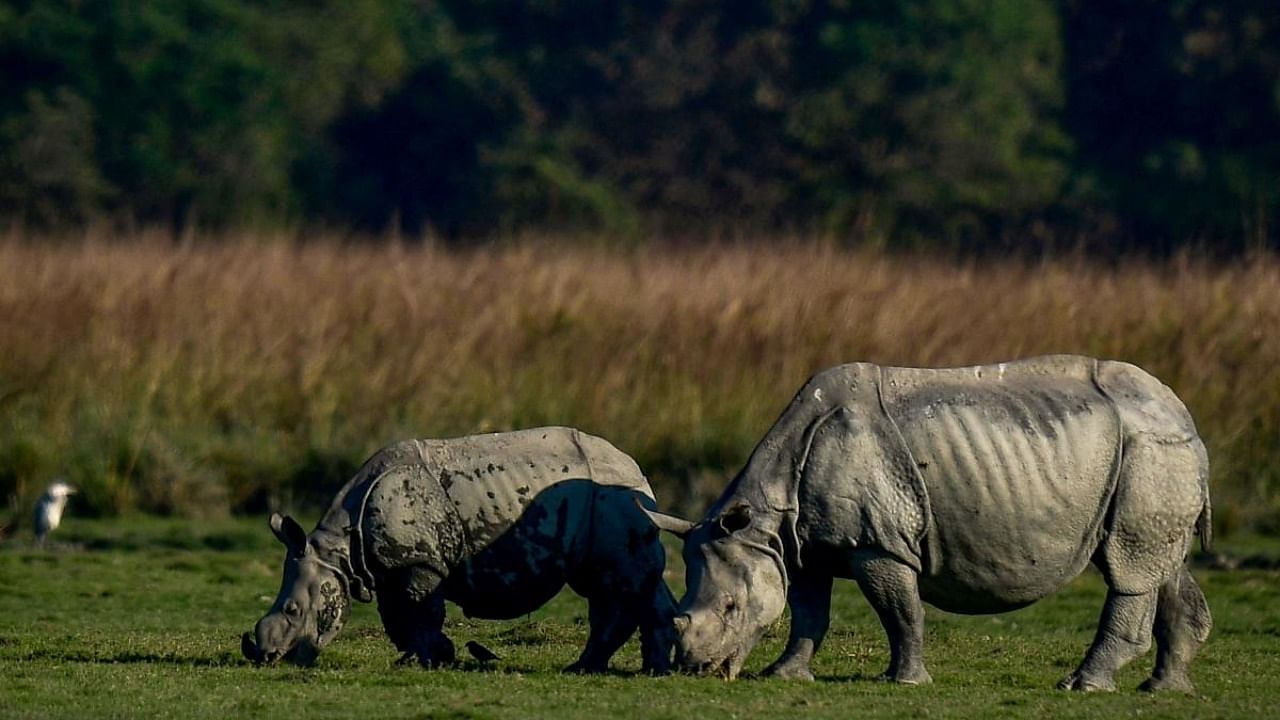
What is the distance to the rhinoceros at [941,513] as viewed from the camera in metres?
9.07

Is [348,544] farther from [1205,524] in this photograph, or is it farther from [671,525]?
[1205,524]

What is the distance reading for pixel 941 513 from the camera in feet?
30.1

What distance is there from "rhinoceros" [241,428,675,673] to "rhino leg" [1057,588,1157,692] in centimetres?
167

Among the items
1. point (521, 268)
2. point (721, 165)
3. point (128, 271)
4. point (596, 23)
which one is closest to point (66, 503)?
point (128, 271)

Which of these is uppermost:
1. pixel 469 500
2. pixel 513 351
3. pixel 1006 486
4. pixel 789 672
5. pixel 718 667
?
pixel 1006 486

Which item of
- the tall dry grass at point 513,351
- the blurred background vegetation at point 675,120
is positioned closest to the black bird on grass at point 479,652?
the tall dry grass at point 513,351

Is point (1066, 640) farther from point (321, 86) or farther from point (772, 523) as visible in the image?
point (321, 86)

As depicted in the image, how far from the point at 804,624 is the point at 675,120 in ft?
94.9

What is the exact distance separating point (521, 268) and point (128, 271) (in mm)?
3238

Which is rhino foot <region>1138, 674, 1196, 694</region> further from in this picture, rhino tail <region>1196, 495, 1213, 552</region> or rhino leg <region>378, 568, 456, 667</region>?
rhino leg <region>378, 568, 456, 667</region>

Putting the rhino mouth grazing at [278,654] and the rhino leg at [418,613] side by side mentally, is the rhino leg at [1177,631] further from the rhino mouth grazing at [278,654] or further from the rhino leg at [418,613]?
the rhino mouth grazing at [278,654]

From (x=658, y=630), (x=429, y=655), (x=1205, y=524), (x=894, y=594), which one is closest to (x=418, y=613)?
(x=429, y=655)

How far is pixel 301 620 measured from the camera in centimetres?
970

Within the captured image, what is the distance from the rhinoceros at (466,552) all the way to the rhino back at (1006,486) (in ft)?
3.82
